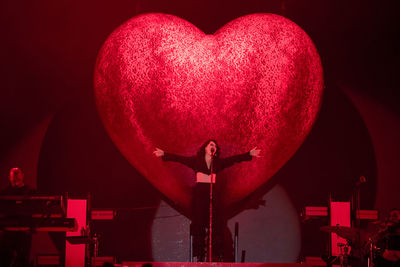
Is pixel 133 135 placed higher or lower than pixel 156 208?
higher

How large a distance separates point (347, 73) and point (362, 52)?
0.36 metres

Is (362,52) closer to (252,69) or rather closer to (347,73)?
(347,73)

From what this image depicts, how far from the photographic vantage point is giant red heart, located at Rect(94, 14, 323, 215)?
750 centimetres

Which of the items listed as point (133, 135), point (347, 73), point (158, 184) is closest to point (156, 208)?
point (158, 184)

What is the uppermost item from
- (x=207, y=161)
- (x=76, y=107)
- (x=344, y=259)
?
(x=76, y=107)

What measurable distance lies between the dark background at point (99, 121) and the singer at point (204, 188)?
749 millimetres

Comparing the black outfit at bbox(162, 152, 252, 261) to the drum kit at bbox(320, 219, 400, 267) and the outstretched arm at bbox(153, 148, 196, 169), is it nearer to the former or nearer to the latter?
the outstretched arm at bbox(153, 148, 196, 169)

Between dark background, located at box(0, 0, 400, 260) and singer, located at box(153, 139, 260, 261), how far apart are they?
749 mm

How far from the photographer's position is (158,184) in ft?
24.8

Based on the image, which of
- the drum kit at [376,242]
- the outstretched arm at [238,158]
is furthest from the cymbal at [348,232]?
the outstretched arm at [238,158]

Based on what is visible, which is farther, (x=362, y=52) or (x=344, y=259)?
(x=362, y=52)

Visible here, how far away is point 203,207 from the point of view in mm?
7016

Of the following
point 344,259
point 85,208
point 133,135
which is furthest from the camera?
point 133,135

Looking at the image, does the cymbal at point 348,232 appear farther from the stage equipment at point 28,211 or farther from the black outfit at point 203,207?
the stage equipment at point 28,211
